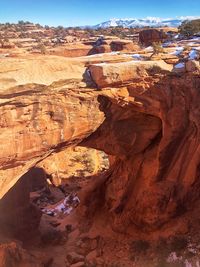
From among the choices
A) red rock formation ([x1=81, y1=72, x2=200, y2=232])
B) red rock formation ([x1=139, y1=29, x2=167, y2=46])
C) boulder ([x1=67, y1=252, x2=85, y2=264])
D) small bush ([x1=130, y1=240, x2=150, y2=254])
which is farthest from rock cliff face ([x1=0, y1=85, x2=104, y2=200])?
red rock formation ([x1=139, y1=29, x2=167, y2=46])

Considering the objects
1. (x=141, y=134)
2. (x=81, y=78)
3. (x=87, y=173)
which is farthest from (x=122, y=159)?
(x=87, y=173)

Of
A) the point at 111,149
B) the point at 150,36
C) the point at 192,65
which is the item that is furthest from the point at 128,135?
the point at 150,36

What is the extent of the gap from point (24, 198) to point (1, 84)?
5.19m

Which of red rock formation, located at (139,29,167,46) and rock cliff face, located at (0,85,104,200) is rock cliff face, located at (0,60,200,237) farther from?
red rock formation, located at (139,29,167,46)

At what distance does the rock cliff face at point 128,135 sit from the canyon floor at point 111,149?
0.03 metres

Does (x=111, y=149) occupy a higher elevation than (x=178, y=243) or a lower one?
higher

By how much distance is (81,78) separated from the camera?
8.95 metres

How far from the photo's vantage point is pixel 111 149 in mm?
11391

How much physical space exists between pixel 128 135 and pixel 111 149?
71 cm

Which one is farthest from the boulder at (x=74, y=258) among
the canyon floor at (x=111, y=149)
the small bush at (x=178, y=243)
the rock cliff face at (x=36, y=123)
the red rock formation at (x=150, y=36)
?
the red rock formation at (x=150, y=36)

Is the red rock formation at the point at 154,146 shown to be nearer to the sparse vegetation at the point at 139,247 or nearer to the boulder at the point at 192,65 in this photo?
the boulder at the point at 192,65

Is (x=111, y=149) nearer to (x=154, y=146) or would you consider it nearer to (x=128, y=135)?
(x=128, y=135)

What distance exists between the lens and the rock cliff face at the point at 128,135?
8258mm

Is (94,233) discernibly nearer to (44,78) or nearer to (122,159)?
(122,159)
